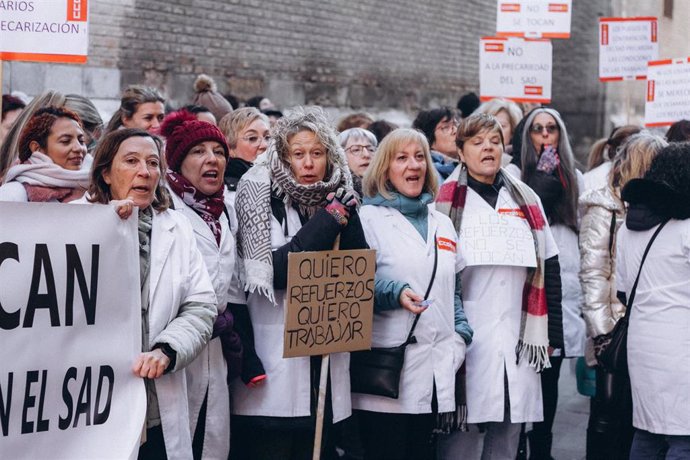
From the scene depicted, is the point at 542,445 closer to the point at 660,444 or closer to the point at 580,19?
the point at 660,444

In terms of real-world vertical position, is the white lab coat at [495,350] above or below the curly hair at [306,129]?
below

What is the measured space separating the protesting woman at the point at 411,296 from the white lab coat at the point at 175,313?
133 cm

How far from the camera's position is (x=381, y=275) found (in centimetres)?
577

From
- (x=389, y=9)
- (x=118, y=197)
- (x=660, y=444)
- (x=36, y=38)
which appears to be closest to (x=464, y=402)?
(x=660, y=444)

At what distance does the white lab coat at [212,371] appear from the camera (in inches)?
193

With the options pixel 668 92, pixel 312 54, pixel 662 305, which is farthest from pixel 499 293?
pixel 312 54

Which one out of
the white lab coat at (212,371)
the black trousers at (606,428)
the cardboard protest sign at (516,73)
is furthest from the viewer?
the cardboard protest sign at (516,73)

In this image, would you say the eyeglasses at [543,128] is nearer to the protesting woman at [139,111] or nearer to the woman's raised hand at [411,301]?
the protesting woman at [139,111]

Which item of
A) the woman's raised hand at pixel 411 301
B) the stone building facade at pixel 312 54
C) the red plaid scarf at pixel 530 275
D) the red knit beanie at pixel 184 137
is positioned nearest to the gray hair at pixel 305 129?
the red knit beanie at pixel 184 137

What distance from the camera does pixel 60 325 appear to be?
13.4ft

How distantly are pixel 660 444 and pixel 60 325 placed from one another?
3168mm

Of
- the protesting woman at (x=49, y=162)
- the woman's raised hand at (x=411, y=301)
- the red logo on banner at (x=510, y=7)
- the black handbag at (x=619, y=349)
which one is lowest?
the black handbag at (x=619, y=349)

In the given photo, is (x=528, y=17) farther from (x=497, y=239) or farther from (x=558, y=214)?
(x=497, y=239)

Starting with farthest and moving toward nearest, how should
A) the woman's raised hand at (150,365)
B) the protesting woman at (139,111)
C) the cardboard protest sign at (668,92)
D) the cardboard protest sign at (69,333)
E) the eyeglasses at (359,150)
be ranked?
the cardboard protest sign at (668,92) → the eyeglasses at (359,150) → the protesting woman at (139,111) → the woman's raised hand at (150,365) → the cardboard protest sign at (69,333)
